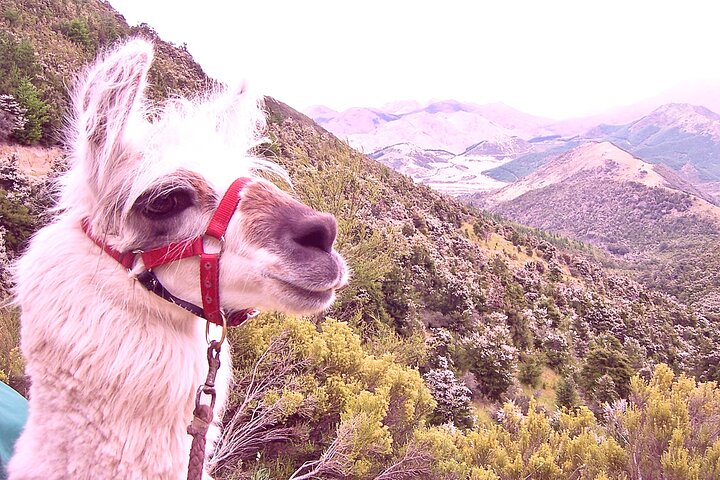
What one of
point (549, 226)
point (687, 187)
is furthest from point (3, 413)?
point (687, 187)

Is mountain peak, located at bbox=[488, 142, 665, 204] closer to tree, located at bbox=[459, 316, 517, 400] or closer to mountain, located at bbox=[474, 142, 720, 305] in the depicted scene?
mountain, located at bbox=[474, 142, 720, 305]

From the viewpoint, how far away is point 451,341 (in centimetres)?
1956

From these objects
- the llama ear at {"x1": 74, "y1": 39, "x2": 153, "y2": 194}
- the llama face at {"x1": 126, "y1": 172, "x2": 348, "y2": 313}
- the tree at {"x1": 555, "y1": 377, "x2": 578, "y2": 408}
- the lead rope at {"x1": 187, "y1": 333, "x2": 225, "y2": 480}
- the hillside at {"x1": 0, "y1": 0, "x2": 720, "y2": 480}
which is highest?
the llama ear at {"x1": 74, "y1": 39, "x2": 153, "y2": 194}

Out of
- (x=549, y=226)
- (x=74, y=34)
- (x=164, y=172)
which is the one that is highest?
(x=74, y=34)

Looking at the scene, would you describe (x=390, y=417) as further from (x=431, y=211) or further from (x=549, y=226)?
(x=549, y=226)

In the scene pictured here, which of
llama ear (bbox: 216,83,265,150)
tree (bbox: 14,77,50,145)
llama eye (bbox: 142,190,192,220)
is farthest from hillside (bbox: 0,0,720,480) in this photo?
tree (bbox: 14,77,50,145)

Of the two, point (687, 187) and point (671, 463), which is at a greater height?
point (687, 187)

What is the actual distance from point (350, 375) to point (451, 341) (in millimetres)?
14683

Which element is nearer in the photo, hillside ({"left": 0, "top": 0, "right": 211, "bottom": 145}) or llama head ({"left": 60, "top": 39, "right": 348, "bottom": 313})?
llama head ({"left": 60, "top": 39, "right": 348, "bottom": 313})

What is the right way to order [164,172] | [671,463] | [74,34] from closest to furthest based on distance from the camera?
[164,172]
[671,463]
[74,34]

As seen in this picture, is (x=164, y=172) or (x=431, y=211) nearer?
(x=164, y=172)

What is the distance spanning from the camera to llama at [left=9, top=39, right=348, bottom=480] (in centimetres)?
138

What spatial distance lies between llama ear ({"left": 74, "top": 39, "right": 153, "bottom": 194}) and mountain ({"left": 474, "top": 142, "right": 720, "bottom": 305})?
63.3 meters

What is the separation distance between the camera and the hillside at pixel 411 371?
511 cm
